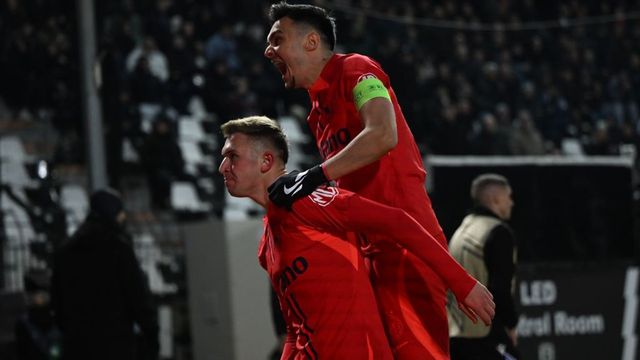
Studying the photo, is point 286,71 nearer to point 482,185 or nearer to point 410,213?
point 410,213

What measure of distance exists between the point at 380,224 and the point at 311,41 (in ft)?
3.00

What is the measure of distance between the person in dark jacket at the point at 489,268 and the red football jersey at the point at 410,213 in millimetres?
2886

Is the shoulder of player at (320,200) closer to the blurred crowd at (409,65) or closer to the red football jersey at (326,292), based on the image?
the red football jersey at (326,292)

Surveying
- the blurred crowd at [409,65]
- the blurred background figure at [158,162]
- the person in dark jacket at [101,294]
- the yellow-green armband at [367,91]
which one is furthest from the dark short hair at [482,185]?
the blurred background figure at [158,162]

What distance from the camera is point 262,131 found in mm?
4555

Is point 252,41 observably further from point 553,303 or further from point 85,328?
point 85,328

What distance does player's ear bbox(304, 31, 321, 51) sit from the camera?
4.71 m

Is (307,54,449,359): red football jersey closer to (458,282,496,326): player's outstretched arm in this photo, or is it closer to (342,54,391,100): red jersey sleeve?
(342,54,391,100): red jersey sleeve

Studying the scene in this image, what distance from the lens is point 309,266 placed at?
430 cm

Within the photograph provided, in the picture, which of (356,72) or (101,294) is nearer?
(356,72)

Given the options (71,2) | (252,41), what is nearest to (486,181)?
(71,2)

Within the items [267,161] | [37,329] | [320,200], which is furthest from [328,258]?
[37,329]

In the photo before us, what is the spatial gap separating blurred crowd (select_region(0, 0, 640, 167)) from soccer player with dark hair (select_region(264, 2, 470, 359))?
262 inches

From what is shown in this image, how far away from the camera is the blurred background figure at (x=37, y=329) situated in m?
10.8
